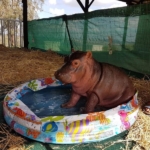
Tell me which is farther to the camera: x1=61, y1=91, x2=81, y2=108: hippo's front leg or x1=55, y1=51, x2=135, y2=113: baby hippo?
x1=61, y1=91, x2=81, y2=108: hippo's front leg

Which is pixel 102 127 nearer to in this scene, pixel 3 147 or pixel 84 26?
pixel 3 147

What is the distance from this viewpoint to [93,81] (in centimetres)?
226

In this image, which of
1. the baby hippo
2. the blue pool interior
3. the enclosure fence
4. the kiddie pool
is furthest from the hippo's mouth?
the enclosure fence

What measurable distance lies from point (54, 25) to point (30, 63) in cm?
244

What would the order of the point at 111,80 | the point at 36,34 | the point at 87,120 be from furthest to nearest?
1. the point at 36,34
2. the point at 111,80
3. the point at 87,120

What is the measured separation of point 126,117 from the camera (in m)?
2.02

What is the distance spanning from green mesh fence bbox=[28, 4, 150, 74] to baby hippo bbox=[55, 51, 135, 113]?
1876mm

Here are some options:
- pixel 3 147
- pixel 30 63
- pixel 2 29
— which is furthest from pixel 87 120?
→ pixel 2 29

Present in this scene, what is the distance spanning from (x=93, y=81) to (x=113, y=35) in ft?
8.71

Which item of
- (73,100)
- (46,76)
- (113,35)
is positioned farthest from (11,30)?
(73,100)

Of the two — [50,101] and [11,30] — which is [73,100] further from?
[11,30]

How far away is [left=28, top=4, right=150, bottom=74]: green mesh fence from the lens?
13.1 feet

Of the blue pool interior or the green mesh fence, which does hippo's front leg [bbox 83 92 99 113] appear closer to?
the blue pool interior

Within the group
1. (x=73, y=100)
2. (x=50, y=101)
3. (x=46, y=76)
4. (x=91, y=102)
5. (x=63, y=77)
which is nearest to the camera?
(x=63, y=77)
